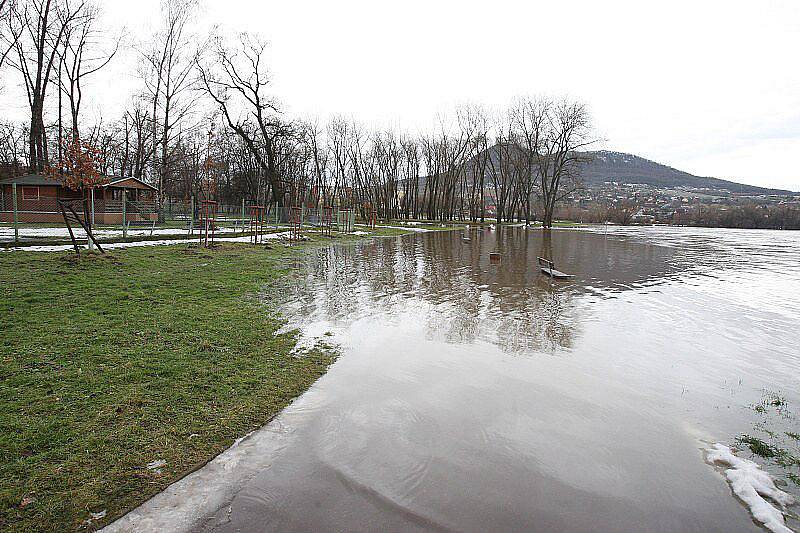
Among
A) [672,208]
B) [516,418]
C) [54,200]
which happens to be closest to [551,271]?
[516,418]

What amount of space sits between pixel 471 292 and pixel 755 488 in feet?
27.0

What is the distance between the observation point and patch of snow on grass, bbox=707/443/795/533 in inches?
124

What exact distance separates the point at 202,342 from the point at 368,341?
2343mm

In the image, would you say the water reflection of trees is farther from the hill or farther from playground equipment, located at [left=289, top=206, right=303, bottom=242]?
the hill

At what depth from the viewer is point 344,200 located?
63.0 meters

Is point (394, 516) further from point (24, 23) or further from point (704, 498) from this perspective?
point (24, 23)

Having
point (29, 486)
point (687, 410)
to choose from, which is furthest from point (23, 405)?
point (687, 410)

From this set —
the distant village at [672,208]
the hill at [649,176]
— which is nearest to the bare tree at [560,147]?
the distant village at [672,208]

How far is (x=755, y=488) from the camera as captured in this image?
351cm

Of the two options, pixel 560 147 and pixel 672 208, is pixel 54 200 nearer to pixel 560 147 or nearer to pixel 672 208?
pixel 560 147

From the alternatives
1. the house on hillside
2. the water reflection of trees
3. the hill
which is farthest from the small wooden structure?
the hill

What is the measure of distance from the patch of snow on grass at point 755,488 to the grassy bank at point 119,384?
12.7 feet

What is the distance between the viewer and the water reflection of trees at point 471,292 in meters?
8.05

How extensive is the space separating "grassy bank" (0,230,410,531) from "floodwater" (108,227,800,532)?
48cm
